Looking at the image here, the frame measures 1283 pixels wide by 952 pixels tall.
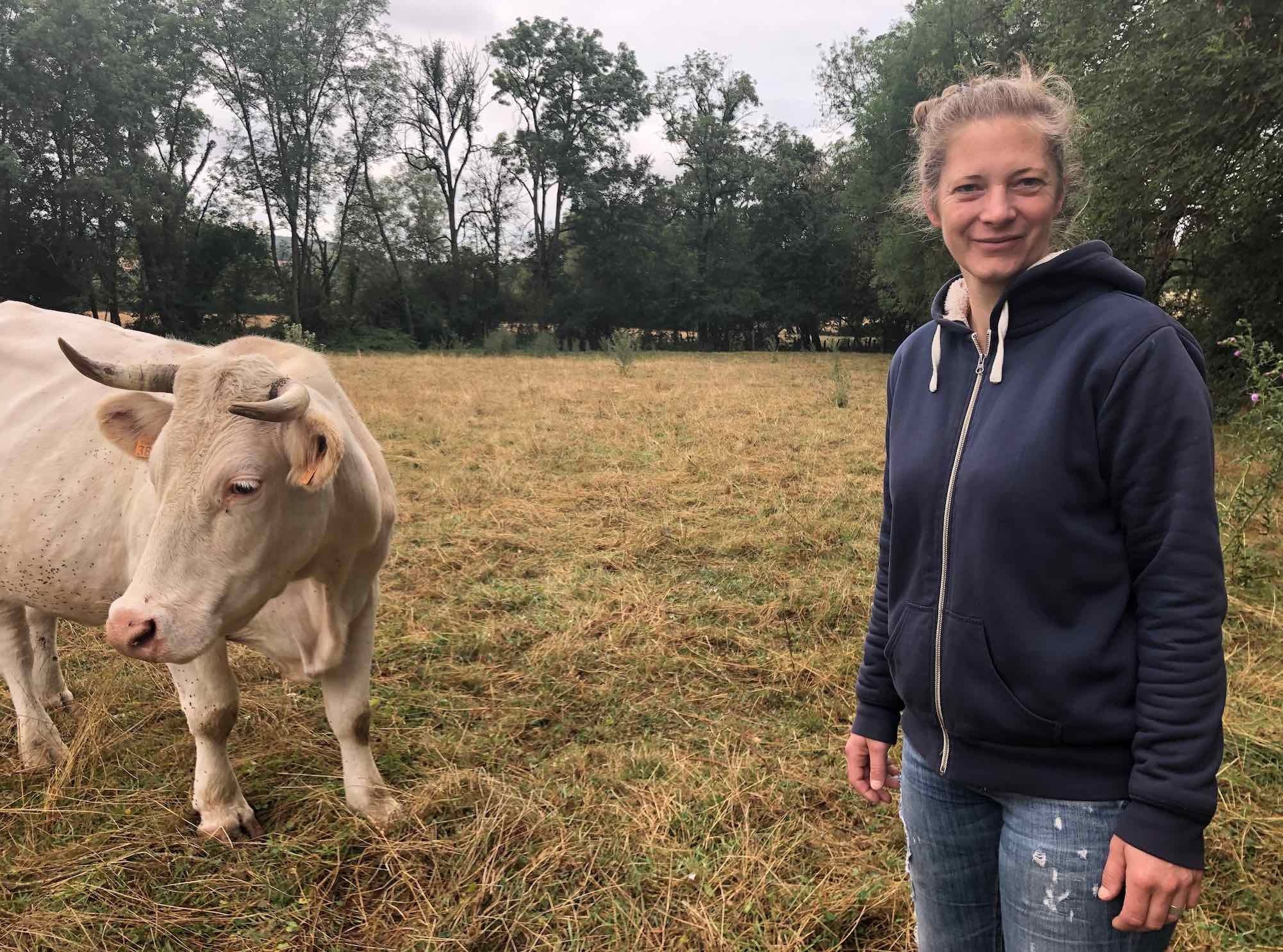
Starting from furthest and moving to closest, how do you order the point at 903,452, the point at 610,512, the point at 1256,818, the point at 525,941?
the point at 610,512, the point at 1256,818, the point at 525,941, the point at 903,452

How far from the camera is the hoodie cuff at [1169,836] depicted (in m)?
1.03

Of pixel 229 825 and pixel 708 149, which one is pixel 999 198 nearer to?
pixel 229 825

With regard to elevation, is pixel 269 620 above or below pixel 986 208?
below

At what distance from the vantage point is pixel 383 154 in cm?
3600

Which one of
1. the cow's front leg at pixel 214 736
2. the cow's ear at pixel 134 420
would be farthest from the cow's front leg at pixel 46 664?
the cow's ear at pixel 134 420

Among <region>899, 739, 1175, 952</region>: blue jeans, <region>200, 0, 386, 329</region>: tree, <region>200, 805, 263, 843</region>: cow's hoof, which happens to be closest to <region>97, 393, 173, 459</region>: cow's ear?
<region>200, 805, 263, 843</region>: cow's hoof

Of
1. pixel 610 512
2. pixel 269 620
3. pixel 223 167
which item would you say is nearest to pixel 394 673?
pixel 269 620

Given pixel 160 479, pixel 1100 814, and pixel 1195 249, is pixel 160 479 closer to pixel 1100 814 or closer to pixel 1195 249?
pixel 1100 814

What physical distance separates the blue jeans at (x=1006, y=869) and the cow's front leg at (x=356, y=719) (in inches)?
80.0

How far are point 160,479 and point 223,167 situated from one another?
37.2 m

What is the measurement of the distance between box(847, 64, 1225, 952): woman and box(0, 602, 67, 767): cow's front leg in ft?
11.2

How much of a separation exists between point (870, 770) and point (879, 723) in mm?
127

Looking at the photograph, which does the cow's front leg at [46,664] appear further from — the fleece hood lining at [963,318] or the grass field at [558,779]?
the fleece hood lining at [963,318]

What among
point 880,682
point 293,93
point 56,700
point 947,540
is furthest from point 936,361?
point 293,93
